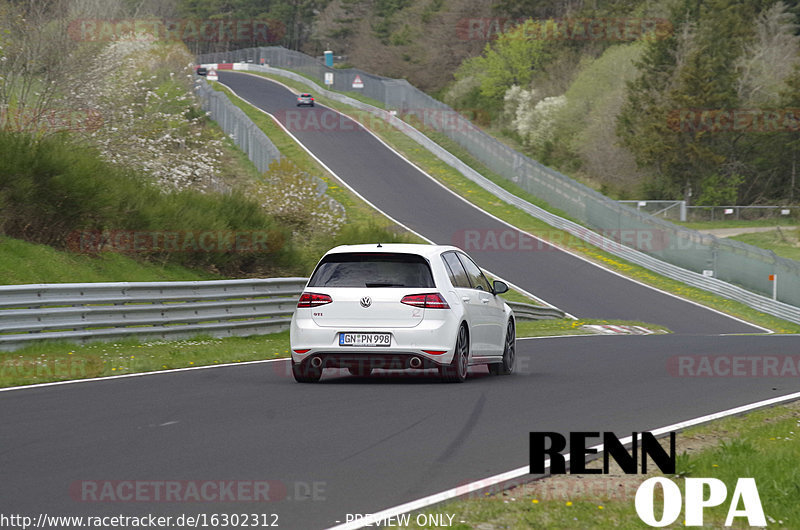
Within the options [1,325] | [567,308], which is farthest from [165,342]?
[567,308]

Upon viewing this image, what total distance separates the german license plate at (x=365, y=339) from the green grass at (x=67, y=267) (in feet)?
30.9

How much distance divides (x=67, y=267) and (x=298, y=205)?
1638 centimetres

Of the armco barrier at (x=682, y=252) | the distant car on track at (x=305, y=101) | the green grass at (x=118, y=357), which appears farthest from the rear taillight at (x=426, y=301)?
the distant car on track at (x=305, y=101)

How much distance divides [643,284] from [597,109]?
125ft

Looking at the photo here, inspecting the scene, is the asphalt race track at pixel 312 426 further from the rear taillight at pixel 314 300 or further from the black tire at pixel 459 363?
the rear taillight at pixel 314 300

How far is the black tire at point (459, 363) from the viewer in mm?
12891

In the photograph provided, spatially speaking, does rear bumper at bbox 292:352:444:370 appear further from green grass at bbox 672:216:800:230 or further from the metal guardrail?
green grass at bbox 672:216:800:230

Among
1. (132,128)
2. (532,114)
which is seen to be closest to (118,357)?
(132,128)

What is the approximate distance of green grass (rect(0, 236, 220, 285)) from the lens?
20.4m

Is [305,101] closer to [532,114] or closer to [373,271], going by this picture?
[532,114]

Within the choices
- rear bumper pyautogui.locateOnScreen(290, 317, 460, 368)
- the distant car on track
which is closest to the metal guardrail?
rear bumper pyautogui.locateOnScreen(290, 317, 460, 368)

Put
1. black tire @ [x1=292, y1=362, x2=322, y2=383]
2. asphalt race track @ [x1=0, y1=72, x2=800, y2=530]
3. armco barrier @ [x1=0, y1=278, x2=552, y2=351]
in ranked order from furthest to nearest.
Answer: armco barrier @ [x1=0, y1=278, x2=552, y2=351] < black tire @ [x1=292, y1=362, x2=322, y2=383] < asphalt race track @ [x1=0, y1=72, x2=800, y2=530]

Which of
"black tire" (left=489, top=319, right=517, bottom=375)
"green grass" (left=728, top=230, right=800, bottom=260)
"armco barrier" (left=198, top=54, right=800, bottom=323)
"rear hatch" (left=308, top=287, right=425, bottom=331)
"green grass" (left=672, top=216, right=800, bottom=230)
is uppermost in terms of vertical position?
"rear hatch" (left=308, top=287, right=425, bottom=331)

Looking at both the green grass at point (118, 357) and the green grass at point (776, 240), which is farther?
the green grass at point (776, 240)
